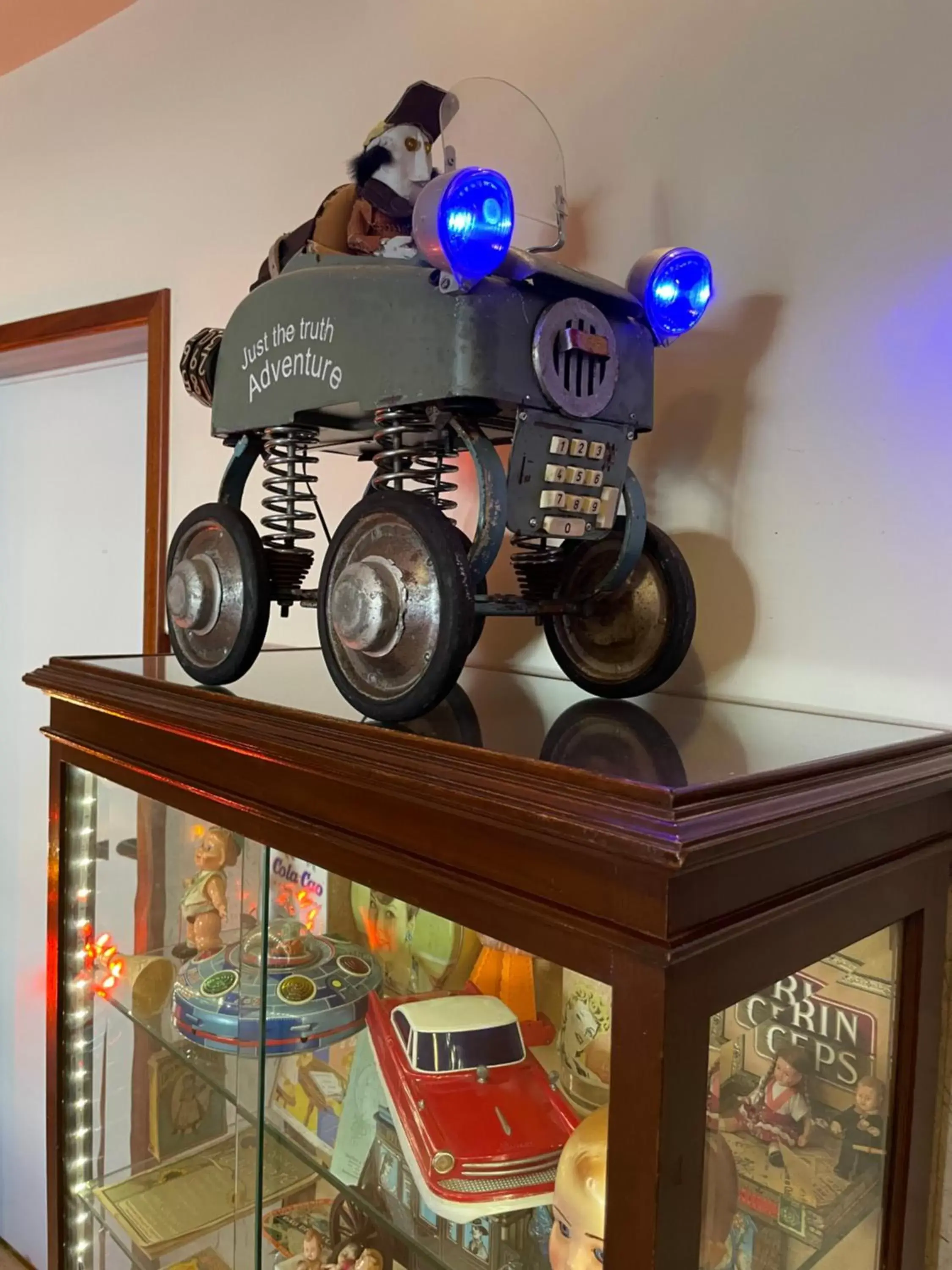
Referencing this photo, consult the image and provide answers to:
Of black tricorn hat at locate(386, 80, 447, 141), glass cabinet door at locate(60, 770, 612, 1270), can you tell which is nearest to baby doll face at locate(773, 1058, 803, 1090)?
glass cabinet door at locate(60, 770, 612, 1270)

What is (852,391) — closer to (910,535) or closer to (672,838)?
(910,535)

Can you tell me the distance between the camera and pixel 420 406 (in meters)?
0.71

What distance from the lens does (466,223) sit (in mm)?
630

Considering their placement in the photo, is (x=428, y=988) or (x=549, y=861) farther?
(x=428, y=988)

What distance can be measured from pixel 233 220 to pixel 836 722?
1172 millimetres

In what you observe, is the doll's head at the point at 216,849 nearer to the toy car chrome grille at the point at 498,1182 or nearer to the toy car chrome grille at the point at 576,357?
the toy car chrome grille at the point at 498,1182

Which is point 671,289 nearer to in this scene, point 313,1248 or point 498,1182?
point 498,1182

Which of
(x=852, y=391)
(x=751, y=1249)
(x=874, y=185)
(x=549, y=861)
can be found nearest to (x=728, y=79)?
(x=874, y=185)

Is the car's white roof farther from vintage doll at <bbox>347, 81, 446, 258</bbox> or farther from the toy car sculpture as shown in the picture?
vintage doll at <bbox>347, 81, 446, 258</bbox>

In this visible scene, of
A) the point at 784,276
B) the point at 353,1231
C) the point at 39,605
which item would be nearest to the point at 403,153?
the point at 784,276

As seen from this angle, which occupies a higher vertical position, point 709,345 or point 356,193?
point 356,193

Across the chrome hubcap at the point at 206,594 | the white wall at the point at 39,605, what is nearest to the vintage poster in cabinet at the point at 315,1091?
the chrome hubcap at the point at 206,594

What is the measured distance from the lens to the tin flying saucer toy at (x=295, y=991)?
837 mm

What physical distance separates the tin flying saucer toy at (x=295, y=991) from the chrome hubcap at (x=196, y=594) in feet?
0.91
